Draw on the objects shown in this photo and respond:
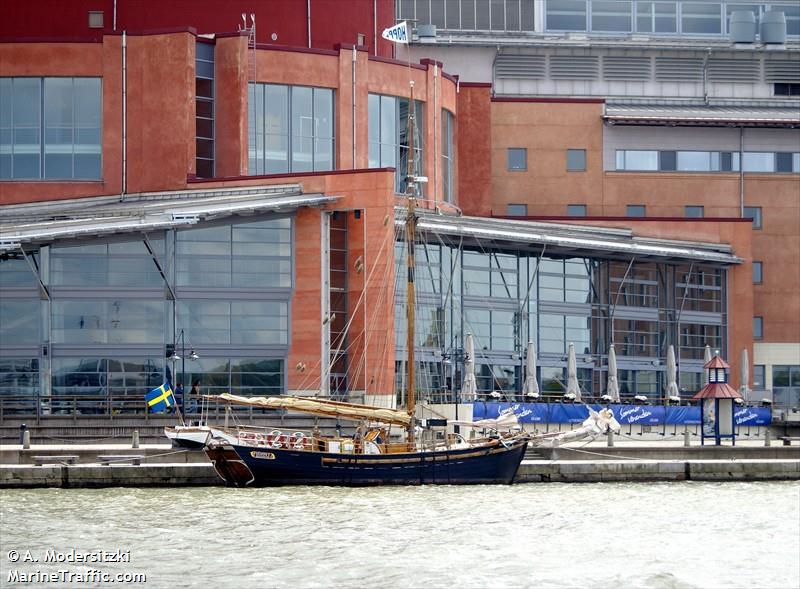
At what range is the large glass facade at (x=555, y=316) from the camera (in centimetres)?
8456

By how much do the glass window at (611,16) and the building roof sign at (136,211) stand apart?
41.5 metres

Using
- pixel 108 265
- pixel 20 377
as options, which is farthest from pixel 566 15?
pixel 20 377

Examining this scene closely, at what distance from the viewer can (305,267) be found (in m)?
77.3

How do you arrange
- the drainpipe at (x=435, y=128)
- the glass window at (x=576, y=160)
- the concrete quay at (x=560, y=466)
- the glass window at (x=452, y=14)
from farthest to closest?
1. the glass window at (x=452, y=14)
2. the glass window at (x=576, y=160)
3. the drainpipe at (x=435, y=128)
4. the concrete quay at (x=560, y=466)

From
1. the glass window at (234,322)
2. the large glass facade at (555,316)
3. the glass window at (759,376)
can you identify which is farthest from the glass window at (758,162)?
the glass window at (234,322)

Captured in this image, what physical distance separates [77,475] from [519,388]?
35.1m

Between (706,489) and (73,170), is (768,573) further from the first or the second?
(73,170)

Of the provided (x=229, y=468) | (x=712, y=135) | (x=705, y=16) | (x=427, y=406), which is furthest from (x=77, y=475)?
(x=705, y=16)

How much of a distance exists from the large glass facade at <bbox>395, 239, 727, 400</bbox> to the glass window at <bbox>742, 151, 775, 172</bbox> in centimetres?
987

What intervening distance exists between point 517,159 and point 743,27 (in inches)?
745

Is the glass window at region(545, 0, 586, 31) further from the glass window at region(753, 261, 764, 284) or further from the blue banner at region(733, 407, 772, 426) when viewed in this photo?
the blue banner at region(733, 407, 772, 426)

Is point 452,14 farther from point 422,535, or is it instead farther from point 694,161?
point 422,535

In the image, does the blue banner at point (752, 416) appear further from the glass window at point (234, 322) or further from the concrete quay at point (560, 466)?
the glass window at point (234, 322)

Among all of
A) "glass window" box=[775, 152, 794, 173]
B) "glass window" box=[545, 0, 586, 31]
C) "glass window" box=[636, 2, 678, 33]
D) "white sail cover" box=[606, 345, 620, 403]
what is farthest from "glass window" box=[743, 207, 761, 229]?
"white sail cover" box=[606, 345, 620, 403]
